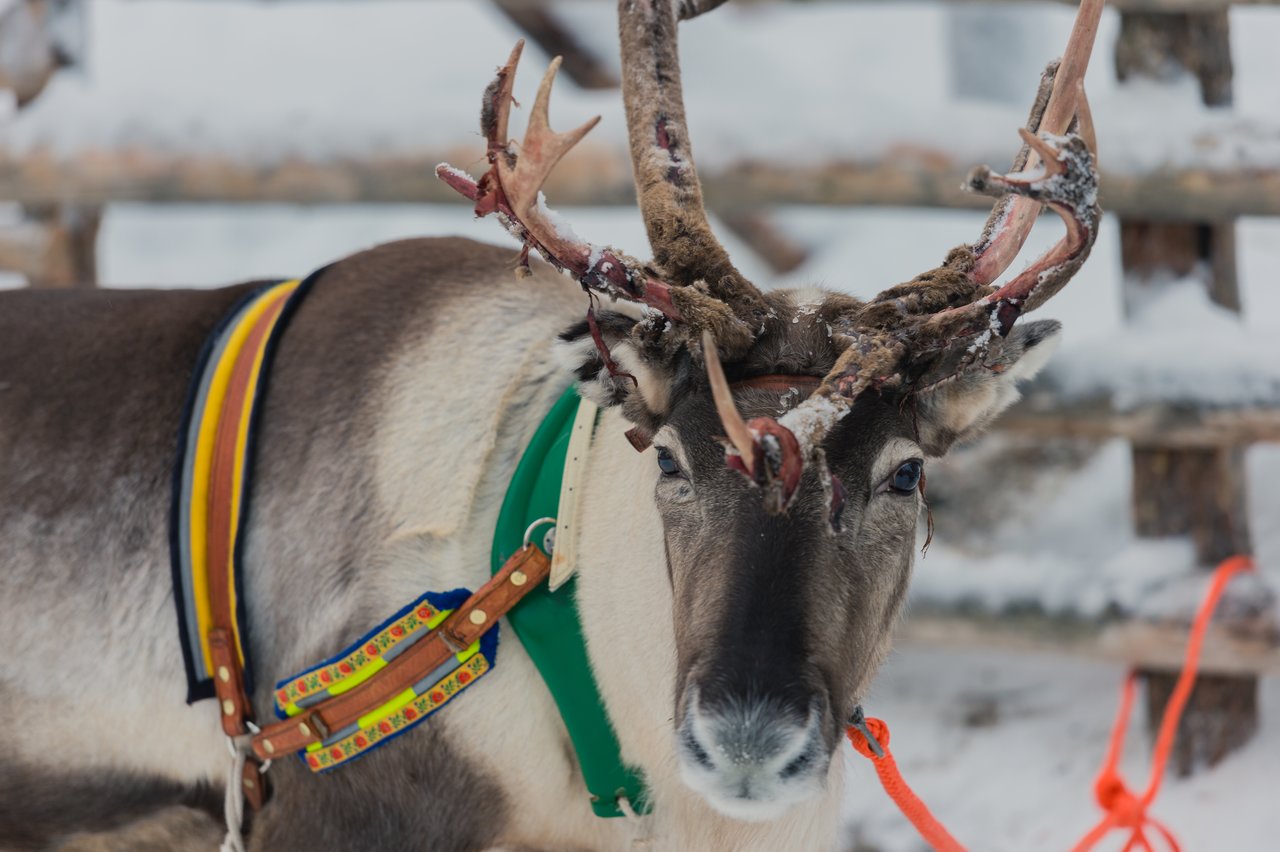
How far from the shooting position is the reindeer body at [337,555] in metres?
2.83

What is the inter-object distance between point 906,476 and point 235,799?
155cm

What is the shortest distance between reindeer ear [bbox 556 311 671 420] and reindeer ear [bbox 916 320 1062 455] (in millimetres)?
497

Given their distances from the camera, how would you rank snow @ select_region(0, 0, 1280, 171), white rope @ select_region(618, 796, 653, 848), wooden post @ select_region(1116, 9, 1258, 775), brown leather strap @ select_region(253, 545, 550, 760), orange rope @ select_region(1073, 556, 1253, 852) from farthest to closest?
snow @ select_region(0, 0, 1280, 171), wooden post @ select_region(1116, 9, 1258, 775), orange rope @ select_region(1073, 556, 1253, 852), white rope @ select_region(618, 796, 653, 848), brown leather strap @ select_region(253, 545, 550, 760)

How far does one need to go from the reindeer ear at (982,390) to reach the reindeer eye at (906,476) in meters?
0.14

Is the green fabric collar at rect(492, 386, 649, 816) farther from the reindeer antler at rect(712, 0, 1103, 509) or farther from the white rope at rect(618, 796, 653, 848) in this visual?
the reindeer antler at rect(712, 0, 1103, 509)

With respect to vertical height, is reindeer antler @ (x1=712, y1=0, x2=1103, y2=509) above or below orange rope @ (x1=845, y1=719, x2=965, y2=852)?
above

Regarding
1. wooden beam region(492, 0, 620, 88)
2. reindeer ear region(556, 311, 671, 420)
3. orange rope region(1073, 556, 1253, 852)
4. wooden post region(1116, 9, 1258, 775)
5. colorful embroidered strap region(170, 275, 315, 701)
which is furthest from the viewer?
wooden beam region(492, 0, 620, 88)

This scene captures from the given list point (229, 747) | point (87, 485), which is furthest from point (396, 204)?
point (229, 747)

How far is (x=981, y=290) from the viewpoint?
2.51 m

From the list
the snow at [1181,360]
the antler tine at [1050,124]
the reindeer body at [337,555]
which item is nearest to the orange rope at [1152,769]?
the snow at [1181,360]

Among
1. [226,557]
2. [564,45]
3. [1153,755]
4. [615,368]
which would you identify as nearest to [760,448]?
[615,368]

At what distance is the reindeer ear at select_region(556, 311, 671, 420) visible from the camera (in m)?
2.60

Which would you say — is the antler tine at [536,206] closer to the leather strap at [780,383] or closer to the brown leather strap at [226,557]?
the leather strap at [780,383]

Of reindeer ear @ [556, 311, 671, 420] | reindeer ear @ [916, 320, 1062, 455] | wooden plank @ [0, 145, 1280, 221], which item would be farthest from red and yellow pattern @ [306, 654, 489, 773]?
wooden plank @ [0, 145, 1280, 221]
